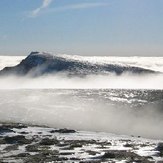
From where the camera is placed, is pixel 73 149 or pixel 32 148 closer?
pixel 73 149

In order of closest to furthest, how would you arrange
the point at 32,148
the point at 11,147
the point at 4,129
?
1. the point at 32,148
2. the point at 11,147
3. the point at 4,129

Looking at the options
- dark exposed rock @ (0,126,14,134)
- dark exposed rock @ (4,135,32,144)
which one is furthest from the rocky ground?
dark exposed rock @ (0,126,14,134)

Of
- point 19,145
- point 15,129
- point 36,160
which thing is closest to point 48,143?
point 19,145

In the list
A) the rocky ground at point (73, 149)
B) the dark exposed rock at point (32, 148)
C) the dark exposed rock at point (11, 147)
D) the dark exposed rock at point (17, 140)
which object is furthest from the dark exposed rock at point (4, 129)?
the dark exposed rock at point (32, 148)

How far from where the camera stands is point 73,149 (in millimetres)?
73875

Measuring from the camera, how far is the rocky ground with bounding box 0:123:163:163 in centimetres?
6444

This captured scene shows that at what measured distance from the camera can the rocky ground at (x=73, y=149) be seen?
64.4 metres

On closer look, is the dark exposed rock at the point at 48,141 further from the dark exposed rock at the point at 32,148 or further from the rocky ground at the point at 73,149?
the dark exposed rock at the point at 32,148

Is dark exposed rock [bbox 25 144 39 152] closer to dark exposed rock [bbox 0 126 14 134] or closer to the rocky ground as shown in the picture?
the rocky ground

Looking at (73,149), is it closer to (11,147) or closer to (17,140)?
(11,147)

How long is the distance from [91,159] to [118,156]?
4591mm

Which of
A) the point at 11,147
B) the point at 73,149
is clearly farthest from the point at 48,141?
the point at 73,149

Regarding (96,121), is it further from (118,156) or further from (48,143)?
(118,156)

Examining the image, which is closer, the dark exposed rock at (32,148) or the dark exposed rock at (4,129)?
the dark exposed rock at (32,148)
